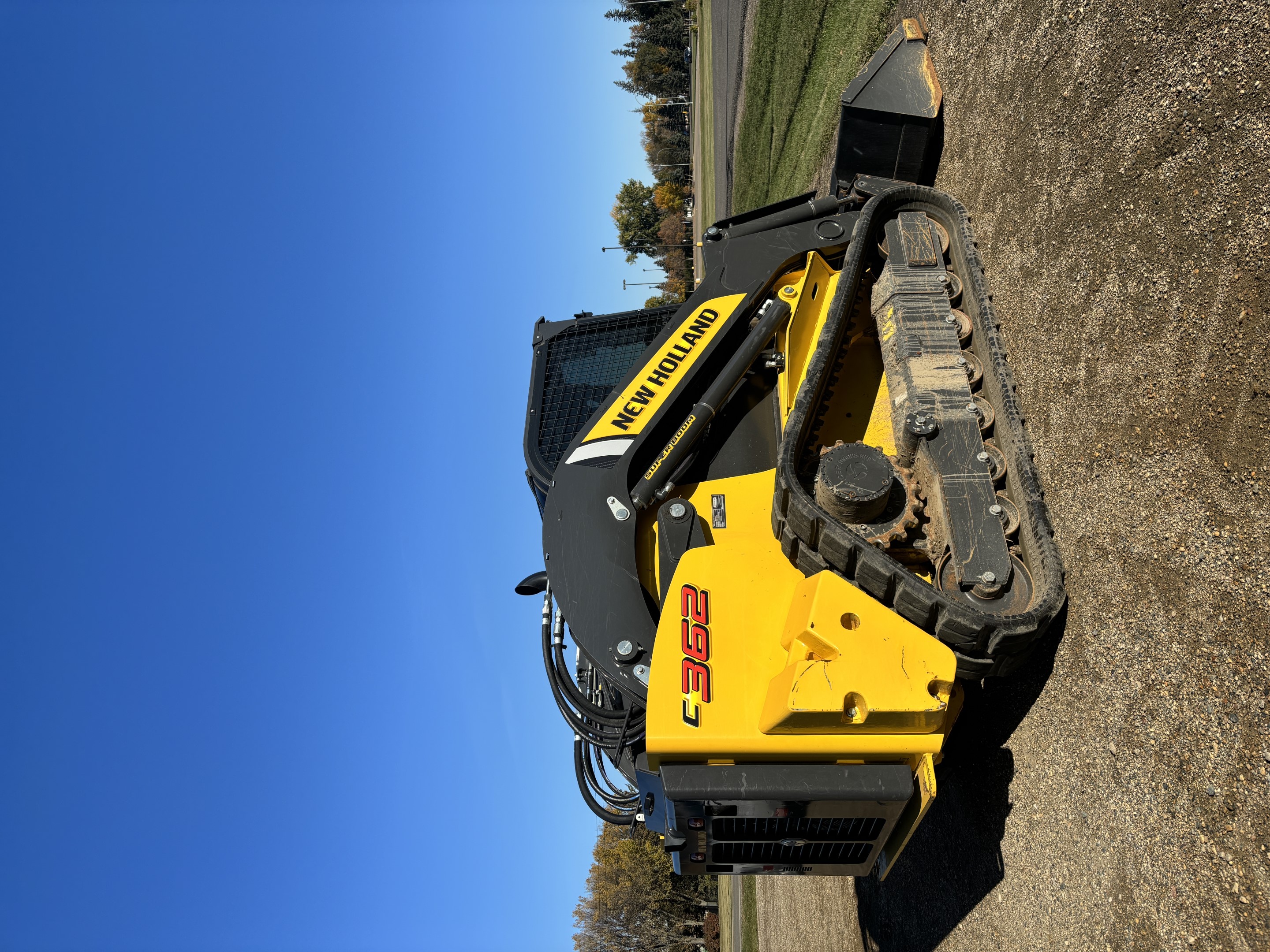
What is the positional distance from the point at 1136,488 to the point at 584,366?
423 centimetres

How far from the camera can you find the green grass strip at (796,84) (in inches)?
376

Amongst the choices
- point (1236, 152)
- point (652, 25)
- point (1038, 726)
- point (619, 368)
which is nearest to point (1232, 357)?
point (1236, 152)

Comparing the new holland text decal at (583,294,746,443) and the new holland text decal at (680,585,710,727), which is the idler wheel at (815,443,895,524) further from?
the new holland text decal at (583,294,746,443)

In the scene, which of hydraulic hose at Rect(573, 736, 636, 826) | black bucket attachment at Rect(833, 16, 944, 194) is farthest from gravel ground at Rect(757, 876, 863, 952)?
black bucket attachment at Rect(833, 16, 944, 194)

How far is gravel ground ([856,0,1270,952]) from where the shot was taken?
3246 mm

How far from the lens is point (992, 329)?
5.10 m

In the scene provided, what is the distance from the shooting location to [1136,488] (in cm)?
386

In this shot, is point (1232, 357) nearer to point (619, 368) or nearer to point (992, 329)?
point (992, 329)

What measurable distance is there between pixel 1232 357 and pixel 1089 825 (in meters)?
2.39

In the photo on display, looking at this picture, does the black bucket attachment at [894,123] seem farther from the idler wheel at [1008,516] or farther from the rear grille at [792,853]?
the rear grille at [792,853]

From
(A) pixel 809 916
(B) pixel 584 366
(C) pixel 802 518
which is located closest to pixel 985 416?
(C) pixel 802 518

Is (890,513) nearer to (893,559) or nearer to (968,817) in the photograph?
(893,559)

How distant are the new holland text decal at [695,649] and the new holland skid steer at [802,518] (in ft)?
0.05

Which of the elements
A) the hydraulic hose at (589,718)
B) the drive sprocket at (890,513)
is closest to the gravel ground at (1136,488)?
the drive sprocket at (890,513)
